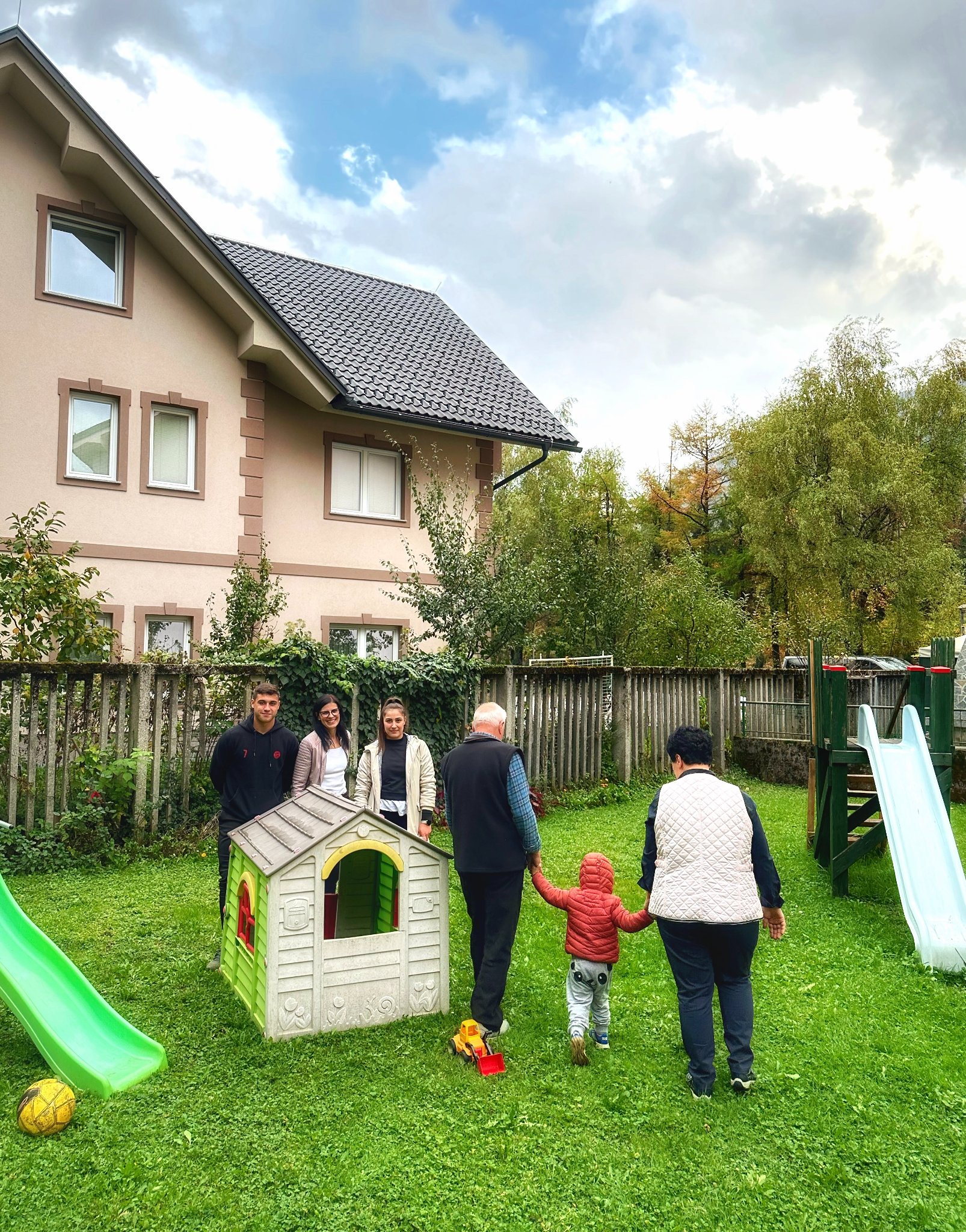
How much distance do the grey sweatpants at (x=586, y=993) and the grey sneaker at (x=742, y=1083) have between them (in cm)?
75

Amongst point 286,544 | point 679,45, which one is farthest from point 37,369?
point 679,45

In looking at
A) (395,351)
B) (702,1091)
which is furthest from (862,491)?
(702,1091)

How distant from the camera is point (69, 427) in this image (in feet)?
45.3

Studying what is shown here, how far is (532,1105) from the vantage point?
4.40 metres

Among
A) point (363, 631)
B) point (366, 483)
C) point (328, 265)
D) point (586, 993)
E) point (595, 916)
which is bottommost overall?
point (586, 993)

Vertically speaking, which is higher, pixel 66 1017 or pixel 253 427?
pixel 253 427

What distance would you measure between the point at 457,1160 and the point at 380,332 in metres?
17.0

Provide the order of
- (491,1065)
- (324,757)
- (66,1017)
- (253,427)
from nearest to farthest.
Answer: (491,1065) < (66,1017) < (324,757) < (253,427)

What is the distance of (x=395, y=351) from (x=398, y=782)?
13.0 m

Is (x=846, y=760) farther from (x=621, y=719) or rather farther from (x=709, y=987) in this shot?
(x=621, y=719)

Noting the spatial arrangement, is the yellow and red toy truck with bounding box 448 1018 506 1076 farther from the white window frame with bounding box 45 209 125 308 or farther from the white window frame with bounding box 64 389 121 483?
the white window frame with bounding box 45 209 125 308

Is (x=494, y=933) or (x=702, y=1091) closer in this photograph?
(x=702, y=1091)

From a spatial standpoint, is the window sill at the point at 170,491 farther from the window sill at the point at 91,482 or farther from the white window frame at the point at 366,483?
the white window frame at the point at 366,483

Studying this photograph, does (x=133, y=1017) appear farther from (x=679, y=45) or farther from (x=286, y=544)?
(x=679, y=45)
